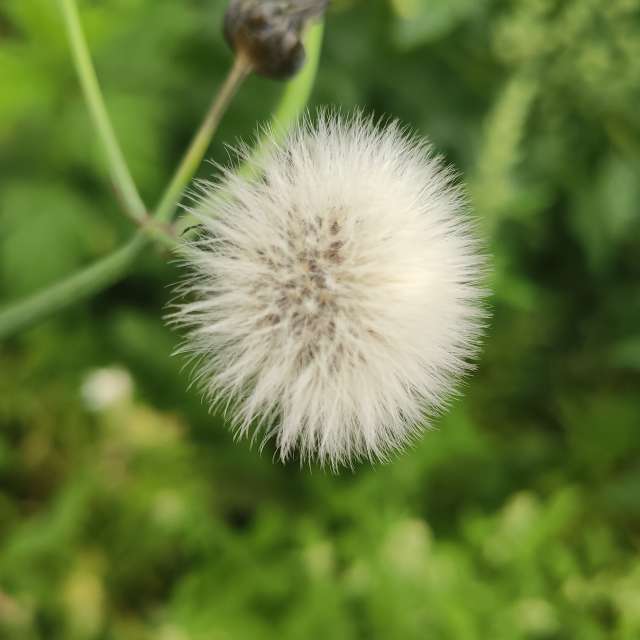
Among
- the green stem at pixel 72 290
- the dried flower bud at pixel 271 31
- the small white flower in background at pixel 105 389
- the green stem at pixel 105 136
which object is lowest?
the small white flower in background at pixel 105 389

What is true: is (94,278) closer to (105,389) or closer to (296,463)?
(105,389)

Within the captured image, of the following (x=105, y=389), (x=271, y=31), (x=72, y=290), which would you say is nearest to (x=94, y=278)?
(x=72, y=290)

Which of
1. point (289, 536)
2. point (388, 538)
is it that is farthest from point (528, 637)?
point (289, 536)

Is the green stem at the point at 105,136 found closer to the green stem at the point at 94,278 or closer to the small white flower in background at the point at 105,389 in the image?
the green stem at the point at 94,278

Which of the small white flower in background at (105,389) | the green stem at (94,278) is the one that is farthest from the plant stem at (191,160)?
the small white flower in background at (105,389)

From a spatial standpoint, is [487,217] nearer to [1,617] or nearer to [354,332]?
[354,332]

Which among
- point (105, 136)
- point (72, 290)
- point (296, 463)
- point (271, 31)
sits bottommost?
point (296, 463)

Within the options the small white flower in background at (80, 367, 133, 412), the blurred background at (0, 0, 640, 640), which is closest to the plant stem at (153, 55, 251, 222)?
the blurred background at (0, 0, 640, 640)

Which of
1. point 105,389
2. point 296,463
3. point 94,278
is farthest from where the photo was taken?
point 296,463
